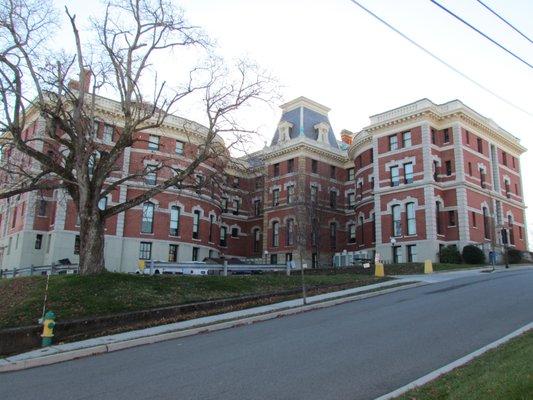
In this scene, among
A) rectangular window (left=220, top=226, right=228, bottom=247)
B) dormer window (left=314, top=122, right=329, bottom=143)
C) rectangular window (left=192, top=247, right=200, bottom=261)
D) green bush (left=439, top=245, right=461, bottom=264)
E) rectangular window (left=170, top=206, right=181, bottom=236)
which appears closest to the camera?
green bush (left=439, top=245, right=461, bottom=264)

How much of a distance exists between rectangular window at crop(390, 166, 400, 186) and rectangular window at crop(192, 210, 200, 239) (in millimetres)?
20124

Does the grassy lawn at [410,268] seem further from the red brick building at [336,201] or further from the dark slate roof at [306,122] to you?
the dark slate roof at [306,122]

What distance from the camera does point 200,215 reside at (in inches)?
2056

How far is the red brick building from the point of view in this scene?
144 feet

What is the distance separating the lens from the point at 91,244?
1988cm

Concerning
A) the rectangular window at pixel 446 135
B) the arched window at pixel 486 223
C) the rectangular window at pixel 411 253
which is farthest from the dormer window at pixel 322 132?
the arched window at pixel 486 223

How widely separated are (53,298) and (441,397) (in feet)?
45.8

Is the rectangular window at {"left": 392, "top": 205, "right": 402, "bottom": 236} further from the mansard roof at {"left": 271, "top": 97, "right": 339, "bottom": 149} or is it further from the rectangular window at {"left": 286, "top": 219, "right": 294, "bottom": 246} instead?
the mansard roof at {"left": 271, "top": 97, "right": 339, "bottom": 149}

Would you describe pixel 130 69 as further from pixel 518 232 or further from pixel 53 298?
pixel 518 232

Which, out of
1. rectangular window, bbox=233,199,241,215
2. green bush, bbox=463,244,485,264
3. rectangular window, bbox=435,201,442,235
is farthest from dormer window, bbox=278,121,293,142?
green bush, bbox=463,244,485,264

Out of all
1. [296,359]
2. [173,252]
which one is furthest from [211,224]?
[296,359]

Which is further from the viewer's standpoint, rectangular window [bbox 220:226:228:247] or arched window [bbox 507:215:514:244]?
rectangular window [bbox 220:226:228:247]

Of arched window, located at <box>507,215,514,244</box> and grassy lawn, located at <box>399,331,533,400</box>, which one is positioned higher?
arched window, located at <box>507,215,514,244</box>

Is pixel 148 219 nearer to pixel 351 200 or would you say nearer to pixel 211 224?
pixel 211 224
